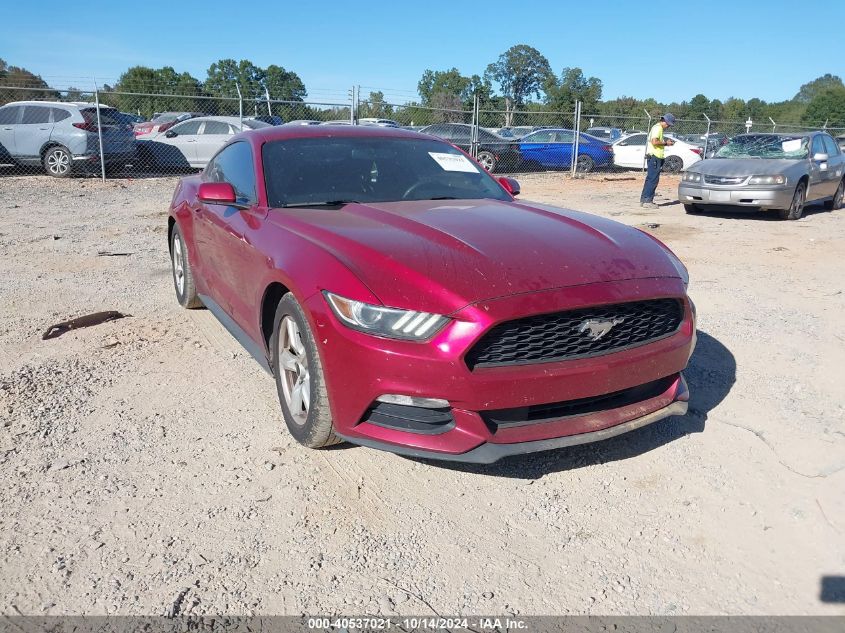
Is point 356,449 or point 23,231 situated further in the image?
point 23,231

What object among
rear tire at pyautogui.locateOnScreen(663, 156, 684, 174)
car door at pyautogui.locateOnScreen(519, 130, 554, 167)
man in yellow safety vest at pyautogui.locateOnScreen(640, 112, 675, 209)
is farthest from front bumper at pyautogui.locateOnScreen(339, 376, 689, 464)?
rear tire at pyautogui.locateOnScreen(663, 156, 684, 174)

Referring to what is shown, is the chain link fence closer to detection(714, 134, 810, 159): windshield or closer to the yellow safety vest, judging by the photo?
the yellow safety vest

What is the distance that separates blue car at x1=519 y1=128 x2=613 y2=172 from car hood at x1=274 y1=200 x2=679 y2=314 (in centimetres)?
1800

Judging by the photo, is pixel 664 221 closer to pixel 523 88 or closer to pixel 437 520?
pixel 437 520

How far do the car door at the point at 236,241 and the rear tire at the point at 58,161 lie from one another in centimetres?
1210

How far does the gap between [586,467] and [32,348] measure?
363 centimetres

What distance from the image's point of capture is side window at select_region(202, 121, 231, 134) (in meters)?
17.1

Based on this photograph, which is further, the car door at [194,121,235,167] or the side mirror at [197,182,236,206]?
the car door at [194,121,235,167]

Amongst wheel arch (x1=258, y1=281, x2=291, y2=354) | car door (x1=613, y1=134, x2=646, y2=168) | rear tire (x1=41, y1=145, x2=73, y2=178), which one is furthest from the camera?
car door (x1=613, y1=134, x2=646, y2=168)

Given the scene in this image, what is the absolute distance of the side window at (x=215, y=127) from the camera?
1714 cm

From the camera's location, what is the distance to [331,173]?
13.3ft

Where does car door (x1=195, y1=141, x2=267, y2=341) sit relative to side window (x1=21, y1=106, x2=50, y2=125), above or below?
below

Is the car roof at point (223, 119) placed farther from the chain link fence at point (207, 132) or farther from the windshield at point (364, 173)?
the windshield at point (364, 173)

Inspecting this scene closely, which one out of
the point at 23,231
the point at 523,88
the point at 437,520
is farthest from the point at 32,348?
the point at 523,88
